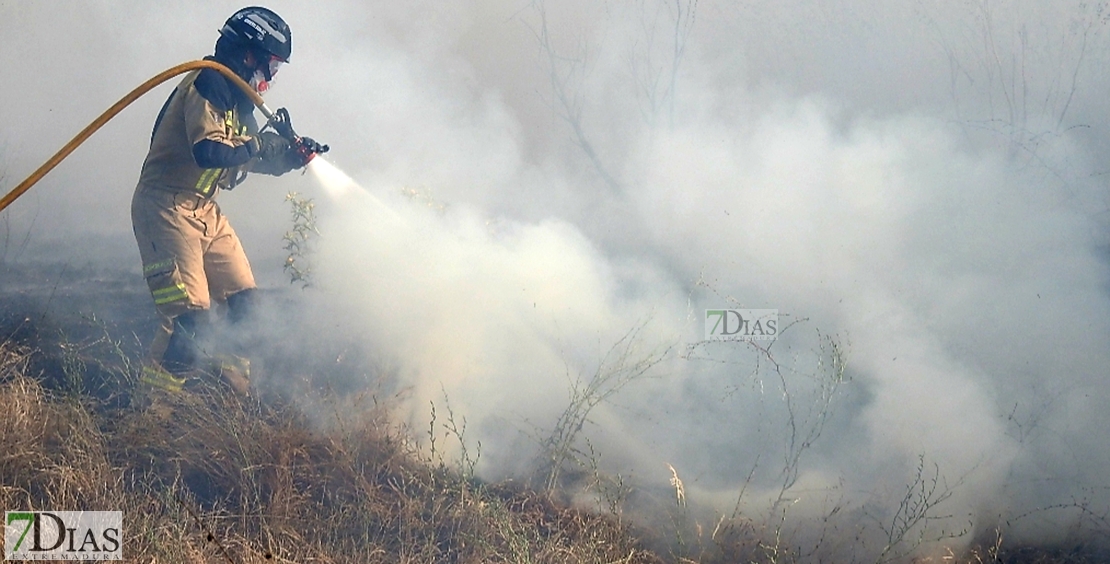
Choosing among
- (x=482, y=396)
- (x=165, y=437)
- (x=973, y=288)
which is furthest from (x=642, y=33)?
(x=165, y=437)

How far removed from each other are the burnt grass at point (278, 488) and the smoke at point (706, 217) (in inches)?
12.9

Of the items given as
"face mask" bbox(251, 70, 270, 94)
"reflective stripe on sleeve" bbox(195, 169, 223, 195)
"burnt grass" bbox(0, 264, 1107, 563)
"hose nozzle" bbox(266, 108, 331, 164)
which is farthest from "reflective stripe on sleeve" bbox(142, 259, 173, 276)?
"face mask" bbox(251, 70, 270, 94)

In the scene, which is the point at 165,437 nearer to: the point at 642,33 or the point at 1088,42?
the point at 642,33

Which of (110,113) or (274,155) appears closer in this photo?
(110,113)

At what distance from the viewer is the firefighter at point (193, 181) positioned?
3775mm

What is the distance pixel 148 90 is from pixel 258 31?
0.53 meters

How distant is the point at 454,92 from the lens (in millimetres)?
6594

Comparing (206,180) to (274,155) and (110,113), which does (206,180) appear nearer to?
(274,155)

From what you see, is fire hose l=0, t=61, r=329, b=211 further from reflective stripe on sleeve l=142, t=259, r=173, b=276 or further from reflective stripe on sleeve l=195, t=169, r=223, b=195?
reflective stripe on sleeve l=142, t=259, r=173, b=276

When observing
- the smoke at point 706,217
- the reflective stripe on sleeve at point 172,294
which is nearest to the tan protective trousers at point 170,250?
the reflective stripe on sleeve at point 172,294

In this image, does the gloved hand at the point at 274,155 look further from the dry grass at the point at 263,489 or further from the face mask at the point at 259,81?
the dry grass at the point at 263,489

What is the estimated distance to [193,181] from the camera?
391cm

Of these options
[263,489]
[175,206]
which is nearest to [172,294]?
[175,206]

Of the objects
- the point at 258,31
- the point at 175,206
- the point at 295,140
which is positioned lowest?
the point at 175,206
